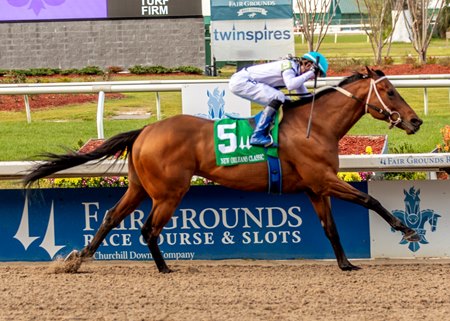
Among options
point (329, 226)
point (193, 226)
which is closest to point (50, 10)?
point (193, 226)

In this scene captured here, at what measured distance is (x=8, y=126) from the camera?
502 inches

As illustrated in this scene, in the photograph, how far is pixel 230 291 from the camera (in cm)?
681

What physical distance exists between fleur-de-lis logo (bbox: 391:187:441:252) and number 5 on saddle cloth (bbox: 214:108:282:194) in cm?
131

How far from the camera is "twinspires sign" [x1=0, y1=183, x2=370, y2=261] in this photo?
8.27 m

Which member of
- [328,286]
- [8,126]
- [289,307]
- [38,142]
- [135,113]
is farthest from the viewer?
[135,113]

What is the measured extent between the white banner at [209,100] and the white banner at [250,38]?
41.9 ft

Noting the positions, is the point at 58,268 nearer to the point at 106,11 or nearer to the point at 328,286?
the point at 328,286

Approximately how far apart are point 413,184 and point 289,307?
2.42m

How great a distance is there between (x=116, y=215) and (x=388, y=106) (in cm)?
221

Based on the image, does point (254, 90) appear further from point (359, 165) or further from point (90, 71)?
point (90, 71)

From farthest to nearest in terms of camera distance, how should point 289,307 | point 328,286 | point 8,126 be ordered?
point 8,126 → point 328,286 → point 289,307

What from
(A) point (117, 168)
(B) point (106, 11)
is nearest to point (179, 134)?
(A) point (117, 168)

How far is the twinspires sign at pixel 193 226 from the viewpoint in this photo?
8.27 m

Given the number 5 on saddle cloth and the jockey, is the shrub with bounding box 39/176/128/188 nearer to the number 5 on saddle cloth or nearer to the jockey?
the number 5 on saddle cloth
